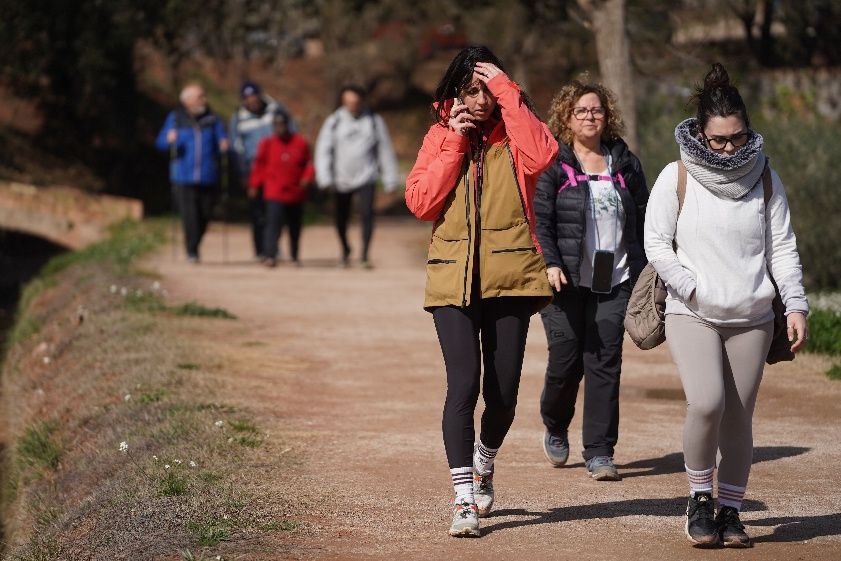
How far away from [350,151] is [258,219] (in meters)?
2.15

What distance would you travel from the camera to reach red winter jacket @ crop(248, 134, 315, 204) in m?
18.0

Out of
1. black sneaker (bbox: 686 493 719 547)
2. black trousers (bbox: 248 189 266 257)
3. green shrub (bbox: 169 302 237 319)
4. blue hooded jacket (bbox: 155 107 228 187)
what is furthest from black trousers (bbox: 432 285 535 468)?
black trousers (bbox: 248 189 266 257)

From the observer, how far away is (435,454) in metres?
Result: 8.19

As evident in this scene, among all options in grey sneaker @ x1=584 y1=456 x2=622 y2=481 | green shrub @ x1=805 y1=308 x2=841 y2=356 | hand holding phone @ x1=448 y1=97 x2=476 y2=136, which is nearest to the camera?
hand holding phone @ x1=448 y1=97 x2=476 y2=136

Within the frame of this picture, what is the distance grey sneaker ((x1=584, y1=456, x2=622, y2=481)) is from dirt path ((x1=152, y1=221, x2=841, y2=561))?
0.23ft

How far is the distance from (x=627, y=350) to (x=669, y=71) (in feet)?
46.6

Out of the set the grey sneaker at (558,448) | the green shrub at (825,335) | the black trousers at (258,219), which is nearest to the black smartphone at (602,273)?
the grey sneaker at (558,448)

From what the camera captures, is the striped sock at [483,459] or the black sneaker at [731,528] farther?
the striped sock at [483,459]

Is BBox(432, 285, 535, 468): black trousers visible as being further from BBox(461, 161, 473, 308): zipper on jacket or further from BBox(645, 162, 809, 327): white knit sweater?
BBox(645, 162, 809, 327): white knit sweater

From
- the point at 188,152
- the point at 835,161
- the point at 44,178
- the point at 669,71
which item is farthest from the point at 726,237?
the point at 44,178

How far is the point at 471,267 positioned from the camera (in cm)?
629

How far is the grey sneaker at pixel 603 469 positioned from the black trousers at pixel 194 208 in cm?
1133

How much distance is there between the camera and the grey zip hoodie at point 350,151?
693 inches

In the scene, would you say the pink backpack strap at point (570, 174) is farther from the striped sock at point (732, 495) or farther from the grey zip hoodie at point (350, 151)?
the grey zip hoodie at point (350, 151)
